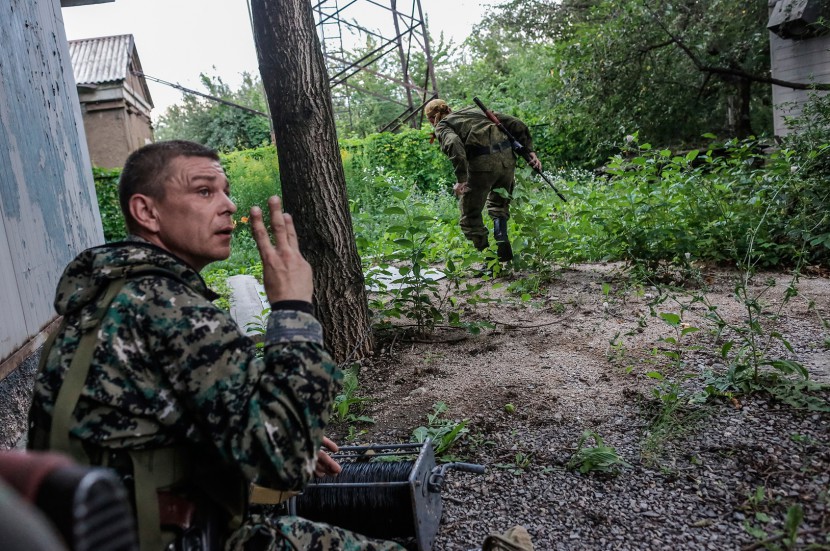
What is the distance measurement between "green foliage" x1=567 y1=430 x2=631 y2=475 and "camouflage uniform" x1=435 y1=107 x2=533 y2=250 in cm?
468

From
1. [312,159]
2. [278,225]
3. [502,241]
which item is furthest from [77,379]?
[502,241]

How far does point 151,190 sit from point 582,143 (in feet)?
49.1

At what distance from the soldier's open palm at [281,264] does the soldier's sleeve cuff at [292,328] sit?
0.06 metres

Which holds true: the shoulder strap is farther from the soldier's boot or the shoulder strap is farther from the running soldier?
the running soldier

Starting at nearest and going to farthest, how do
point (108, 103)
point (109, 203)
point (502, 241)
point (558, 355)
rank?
point (558, 355) < point (502, 241) < point (109, 203) < point (108, 103)

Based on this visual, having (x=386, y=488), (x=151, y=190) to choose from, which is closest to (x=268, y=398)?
(x=151, y=190)

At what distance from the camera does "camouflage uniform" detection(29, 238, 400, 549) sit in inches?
53.2

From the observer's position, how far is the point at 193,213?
164 centimetres

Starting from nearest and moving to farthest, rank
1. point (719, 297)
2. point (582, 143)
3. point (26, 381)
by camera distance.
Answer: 1. point (26, 381)
2. point (719, 297)
3. point (582, 143)

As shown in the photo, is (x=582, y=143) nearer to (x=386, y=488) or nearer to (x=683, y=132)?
(x=683, y=132)

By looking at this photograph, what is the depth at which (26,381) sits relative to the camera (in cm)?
304

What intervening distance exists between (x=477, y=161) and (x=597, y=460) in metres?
5.05

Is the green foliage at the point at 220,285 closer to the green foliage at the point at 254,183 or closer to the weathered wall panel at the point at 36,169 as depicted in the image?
the weathered wall panel at the point at 36,169

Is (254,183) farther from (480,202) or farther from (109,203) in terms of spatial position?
(480,202)
